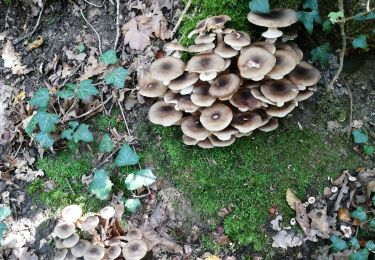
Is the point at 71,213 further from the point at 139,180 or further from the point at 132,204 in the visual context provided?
the point at 139,180

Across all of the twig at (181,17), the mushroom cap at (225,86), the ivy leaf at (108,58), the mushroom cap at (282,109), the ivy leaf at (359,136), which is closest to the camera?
the mushroom cap at (225,86)

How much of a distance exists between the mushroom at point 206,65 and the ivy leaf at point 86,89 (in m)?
1.51

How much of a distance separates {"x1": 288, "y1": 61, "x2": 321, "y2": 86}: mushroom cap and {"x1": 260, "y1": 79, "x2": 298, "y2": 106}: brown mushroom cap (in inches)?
4.0

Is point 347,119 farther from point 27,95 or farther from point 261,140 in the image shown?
point 27,95

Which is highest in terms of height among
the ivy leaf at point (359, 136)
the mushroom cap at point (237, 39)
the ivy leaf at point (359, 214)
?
the mushroom cap at point (237, 39)

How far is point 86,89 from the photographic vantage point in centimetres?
545

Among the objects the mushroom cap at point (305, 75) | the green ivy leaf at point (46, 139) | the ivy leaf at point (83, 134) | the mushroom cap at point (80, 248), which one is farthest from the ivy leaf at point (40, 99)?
the mushroom cap at point (305, 75)

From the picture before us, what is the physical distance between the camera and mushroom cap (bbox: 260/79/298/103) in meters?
4.60

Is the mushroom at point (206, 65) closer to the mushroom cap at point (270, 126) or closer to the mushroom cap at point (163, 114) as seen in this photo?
the mushroom cap at point (163, 114)

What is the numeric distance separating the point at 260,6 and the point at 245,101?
1.14 meters

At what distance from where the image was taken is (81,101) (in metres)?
5.80

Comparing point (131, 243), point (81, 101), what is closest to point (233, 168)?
point (131, 243)


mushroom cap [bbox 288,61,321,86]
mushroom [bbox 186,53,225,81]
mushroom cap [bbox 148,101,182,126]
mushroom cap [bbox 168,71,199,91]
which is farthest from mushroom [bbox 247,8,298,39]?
mushroom cap [bbox 148,101,182,126]

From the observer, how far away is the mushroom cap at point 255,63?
14.7 feet
